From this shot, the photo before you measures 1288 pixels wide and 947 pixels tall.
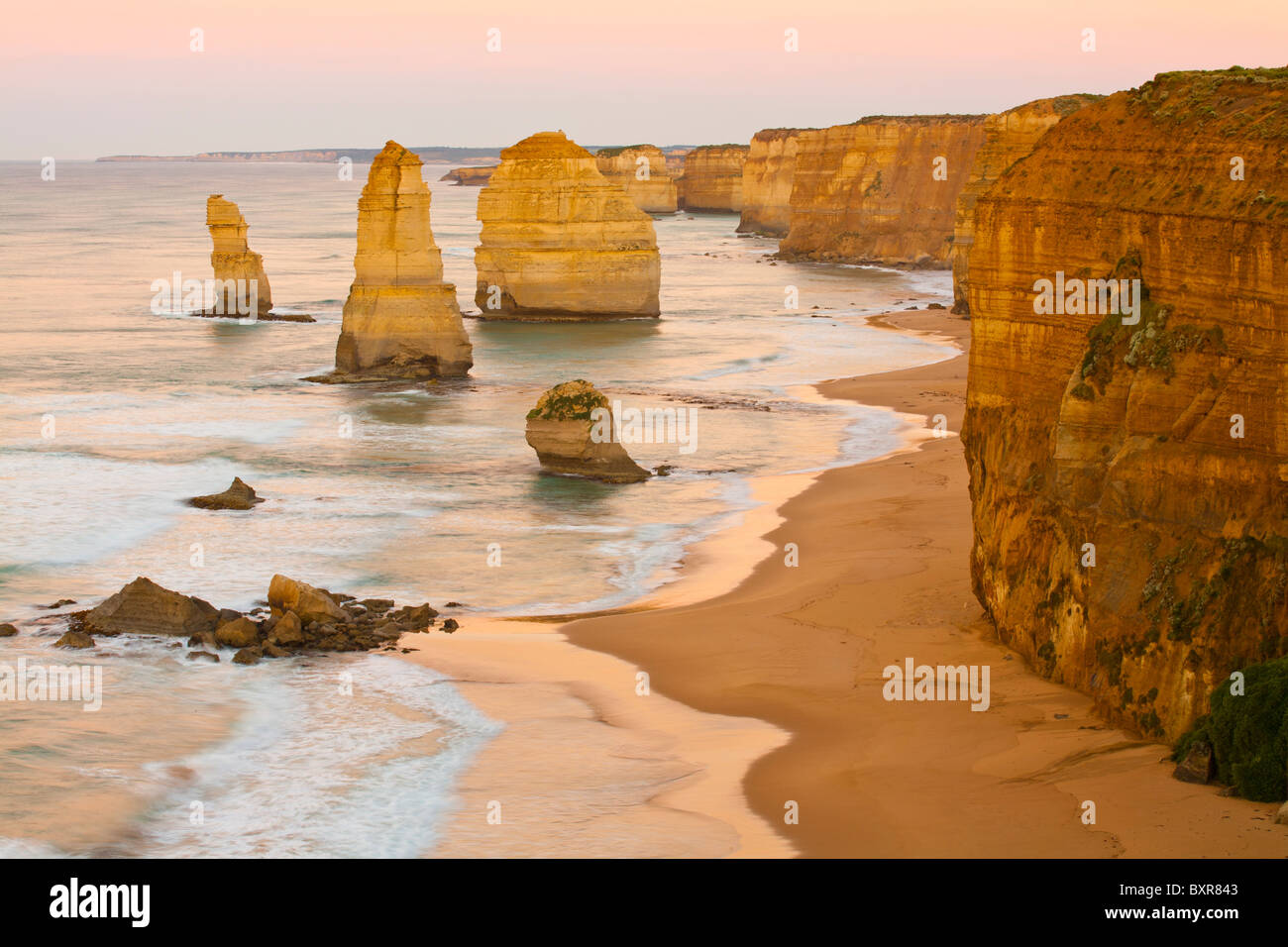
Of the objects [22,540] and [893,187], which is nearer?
[22,540]

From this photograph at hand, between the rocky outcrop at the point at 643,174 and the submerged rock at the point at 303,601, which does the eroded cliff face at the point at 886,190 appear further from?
the submerged rock at the point at 303,601

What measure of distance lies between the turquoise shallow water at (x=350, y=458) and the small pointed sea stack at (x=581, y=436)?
0.65 meters

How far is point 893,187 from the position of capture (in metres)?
99.9

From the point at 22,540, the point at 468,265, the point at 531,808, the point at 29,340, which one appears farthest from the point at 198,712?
the point at 468,265

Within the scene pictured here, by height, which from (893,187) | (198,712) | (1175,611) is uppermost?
(893,187)

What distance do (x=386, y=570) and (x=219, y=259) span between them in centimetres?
4016

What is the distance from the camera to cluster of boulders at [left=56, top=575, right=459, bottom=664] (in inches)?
745

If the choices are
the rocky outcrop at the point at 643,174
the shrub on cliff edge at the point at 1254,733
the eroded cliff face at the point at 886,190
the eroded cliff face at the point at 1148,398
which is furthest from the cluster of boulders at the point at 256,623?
the rocky outcrop at the point at 643,174

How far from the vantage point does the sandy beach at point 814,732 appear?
12.0m

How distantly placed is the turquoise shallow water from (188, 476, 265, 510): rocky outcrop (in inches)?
14.6

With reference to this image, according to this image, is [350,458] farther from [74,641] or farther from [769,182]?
[769,182]

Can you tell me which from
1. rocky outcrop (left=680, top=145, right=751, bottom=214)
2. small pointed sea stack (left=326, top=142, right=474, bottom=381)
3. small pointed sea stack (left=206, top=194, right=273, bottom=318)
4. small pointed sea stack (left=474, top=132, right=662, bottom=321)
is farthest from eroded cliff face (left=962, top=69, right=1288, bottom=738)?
rocky outcrop (left=680, top=145, right=751, bottom=214)

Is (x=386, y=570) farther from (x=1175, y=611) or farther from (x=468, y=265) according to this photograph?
(x=468, y=265)

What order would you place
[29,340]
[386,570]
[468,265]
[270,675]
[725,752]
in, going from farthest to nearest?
[468,265] → [29,340] → [386,570] → [270,675] → [725,752]
